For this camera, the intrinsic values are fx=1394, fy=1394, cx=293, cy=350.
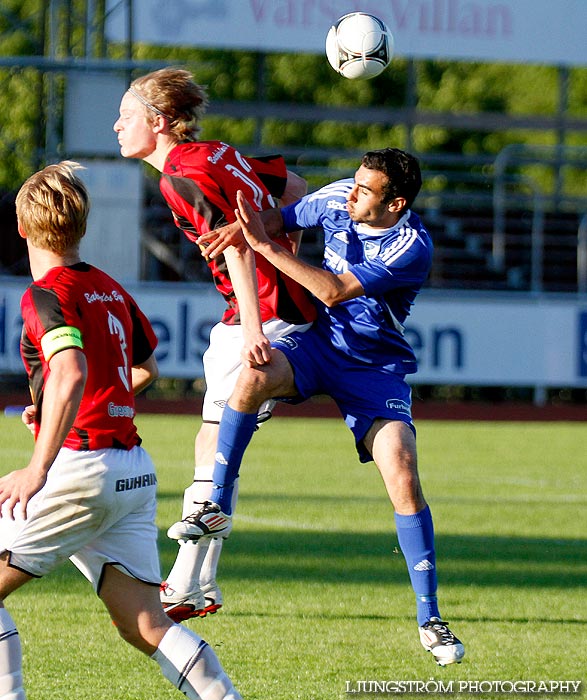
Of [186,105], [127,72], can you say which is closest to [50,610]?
[186,105]

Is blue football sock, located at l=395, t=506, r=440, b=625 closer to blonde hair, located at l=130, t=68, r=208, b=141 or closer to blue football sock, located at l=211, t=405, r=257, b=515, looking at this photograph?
blue football sock, located at l=211, t=405, r=257, b=515

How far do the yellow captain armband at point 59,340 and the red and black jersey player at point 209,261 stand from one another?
6.14 ft

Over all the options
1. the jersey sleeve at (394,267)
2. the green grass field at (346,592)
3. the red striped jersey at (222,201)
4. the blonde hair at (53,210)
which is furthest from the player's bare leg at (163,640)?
the red striped jersey at (222,201)

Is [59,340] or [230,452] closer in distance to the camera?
[59,340]

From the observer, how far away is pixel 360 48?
7391 mm

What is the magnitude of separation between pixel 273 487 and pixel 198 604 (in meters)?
5.16

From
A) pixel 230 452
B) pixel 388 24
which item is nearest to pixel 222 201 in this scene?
pixel 230 452

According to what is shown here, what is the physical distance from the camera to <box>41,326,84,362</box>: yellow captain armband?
4.11 metres

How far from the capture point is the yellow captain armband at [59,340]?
4.11 meters

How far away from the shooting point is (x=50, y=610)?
6.64 m

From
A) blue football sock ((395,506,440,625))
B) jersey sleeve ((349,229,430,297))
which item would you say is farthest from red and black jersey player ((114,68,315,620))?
blue football sock ((395,506,440,625))

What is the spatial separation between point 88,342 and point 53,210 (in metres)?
0.41

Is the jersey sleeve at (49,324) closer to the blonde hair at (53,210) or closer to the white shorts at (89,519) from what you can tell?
the blonde hair at (53,210)

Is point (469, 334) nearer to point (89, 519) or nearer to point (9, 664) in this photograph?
point (89, 519)
